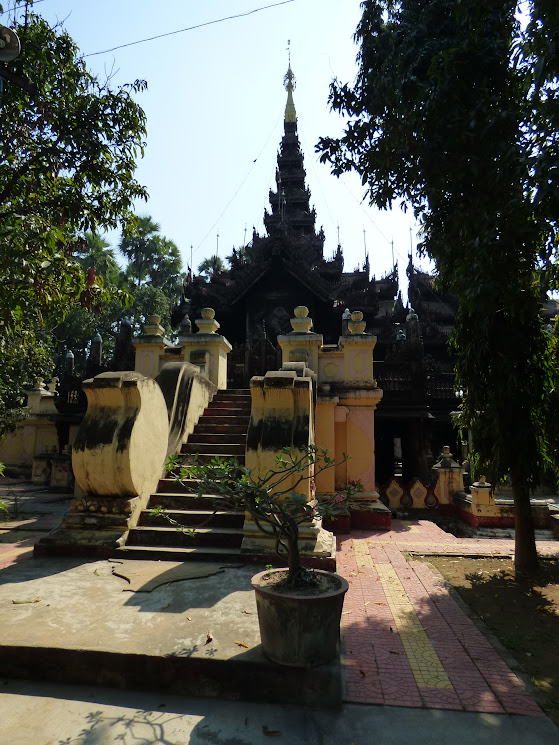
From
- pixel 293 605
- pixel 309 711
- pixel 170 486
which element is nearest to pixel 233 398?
pixel 170 486

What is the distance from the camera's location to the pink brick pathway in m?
2.62

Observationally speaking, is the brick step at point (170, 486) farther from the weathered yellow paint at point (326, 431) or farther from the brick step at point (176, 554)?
the weathered yellow paint at point (326, 431)

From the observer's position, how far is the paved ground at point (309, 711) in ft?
7.42

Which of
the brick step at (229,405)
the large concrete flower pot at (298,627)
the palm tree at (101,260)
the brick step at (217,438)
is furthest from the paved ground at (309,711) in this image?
the palm tree at (101,260)

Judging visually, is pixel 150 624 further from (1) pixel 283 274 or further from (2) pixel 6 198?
(1) pixel 283 274

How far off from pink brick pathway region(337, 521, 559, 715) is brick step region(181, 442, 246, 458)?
6.54 ft

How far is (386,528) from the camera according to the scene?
25.0ft

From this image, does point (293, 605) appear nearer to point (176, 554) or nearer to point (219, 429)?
point (176, 554)

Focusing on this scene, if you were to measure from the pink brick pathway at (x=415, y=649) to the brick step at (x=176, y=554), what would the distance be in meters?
1.21

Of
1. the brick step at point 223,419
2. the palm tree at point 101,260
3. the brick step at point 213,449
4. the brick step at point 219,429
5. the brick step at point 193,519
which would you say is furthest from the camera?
the palm tree at point 101,260

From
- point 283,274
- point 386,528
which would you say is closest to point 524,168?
point 386,528

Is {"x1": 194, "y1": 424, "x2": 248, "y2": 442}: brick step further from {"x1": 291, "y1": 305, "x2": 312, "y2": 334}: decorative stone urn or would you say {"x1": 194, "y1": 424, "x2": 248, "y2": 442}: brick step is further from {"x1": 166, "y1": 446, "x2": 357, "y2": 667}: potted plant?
{"x1": 166, "y1": 446, "x2": 357, "y2": 667}: potted plant

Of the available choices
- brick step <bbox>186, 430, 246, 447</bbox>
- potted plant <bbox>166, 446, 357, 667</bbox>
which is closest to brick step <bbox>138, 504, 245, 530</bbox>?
brick step <bbox>186, 430, 246, 447</bbox>

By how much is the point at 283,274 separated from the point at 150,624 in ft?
55.5
